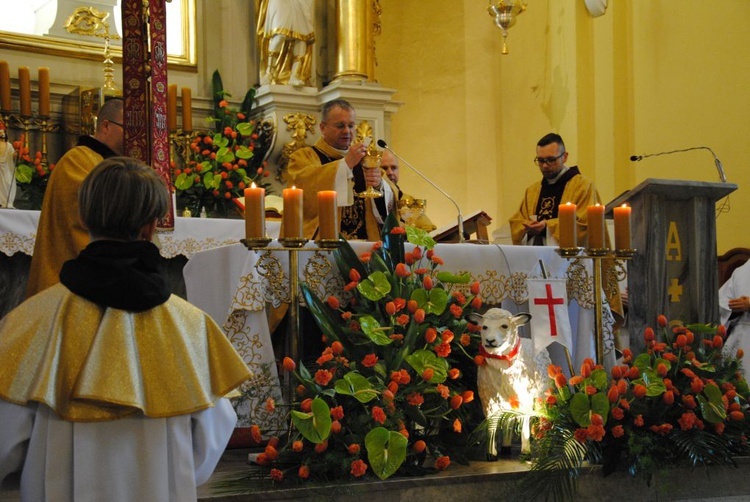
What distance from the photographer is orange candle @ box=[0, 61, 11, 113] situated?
6.73 meters

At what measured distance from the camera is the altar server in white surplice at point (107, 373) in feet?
7.81

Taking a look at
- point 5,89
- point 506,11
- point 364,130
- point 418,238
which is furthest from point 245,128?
point 418,238

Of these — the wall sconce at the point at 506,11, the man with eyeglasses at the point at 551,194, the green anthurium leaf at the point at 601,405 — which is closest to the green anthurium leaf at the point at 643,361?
the green anthurium leaf at the point at 601,405

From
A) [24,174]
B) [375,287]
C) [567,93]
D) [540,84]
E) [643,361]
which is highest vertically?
[540,84]

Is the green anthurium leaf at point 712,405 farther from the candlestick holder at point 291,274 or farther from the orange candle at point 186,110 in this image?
the orange candle at point 186,110

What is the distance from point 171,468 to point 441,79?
7.63 m

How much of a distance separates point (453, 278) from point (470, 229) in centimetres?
154

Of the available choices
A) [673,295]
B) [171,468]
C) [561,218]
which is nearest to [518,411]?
[561,218]

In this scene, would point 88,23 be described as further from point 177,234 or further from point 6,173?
point 177,234

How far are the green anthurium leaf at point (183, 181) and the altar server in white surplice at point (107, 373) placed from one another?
4417 millimetres

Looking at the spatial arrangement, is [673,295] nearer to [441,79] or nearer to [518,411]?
[518,411]

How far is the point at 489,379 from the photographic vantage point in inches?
159

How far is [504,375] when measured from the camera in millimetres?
4016

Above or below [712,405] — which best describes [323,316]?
above
